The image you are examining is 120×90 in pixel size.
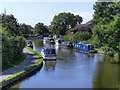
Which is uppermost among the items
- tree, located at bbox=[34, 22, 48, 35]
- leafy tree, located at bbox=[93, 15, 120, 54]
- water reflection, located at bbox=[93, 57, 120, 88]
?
tree, located at bbox=[34, 22, 48, 35]

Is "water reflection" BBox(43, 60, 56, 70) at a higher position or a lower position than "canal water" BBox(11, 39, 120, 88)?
higher

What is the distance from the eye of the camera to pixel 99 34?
45.0 m

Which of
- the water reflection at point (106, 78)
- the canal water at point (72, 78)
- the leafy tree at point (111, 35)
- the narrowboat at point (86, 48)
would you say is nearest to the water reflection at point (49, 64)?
the canal water at point (72, 78)

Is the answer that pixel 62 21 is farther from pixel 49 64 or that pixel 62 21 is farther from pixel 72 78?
pixel 72 78

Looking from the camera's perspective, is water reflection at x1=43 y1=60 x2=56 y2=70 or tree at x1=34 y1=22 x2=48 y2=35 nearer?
water reflection at x1=43 y1=60 x2=56 y2=70

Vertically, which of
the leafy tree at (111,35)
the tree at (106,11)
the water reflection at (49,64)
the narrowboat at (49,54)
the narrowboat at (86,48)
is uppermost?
the tree at (106,11)

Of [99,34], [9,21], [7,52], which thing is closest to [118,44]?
[99,34]

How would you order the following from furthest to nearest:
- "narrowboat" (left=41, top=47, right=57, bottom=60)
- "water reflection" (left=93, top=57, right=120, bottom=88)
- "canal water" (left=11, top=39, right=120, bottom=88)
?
"narrowboat" (left=41, top=47, right=57, bottom=60)
"water reflection" (left=93, top=57, right=120, bottom=88)
"canal water" (left=11, top=39, right=120, bottom=88)

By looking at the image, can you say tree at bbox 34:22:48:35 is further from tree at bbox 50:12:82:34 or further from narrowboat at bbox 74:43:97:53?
narrowboat at bbox 74:43:97:53

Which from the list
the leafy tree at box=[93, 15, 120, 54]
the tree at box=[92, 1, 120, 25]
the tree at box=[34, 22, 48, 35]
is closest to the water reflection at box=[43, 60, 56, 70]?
the leafy tree at box=[93, 15, 120, 54]

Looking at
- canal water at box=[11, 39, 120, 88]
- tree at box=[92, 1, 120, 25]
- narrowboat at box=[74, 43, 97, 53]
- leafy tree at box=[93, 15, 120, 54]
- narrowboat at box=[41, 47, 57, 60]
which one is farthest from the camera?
narrowboat at box=[74, 43, 97, 53]

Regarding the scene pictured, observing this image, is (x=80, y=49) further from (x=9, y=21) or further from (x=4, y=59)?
(x=4, y=59)

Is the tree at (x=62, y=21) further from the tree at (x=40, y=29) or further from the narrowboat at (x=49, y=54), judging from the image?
the narrowboat at (x=49, y=54)

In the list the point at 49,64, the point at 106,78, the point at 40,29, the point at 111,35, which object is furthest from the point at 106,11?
the point at 40,29
